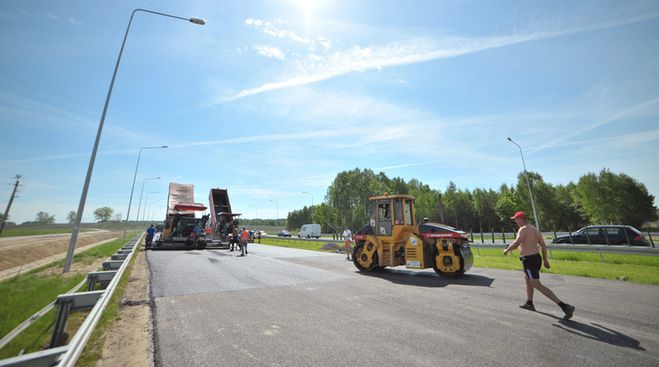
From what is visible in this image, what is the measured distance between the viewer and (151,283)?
802cm

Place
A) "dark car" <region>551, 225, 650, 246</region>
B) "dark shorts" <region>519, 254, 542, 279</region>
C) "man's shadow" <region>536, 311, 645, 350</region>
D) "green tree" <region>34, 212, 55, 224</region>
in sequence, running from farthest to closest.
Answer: "green tree" <region>34, 212, 55, 224</region>
"dark car" <region>551, 225, 650, 246</region>
"dark shorts" <region>519, 254, 542, 279</region>
"man's shadow" <region>536, 311, 645, 350</region>

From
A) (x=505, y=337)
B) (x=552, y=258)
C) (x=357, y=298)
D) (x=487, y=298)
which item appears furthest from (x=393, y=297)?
(x=552, y=258)

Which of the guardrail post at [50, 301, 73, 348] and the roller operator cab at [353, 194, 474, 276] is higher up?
the roller operator cab at [353, 194, 474, 276]

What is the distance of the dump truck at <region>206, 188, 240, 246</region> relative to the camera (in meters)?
22.1

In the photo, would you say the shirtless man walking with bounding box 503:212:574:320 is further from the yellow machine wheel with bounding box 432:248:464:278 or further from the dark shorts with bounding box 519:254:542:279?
the yellow machine wheel with bounding box 432:248:464:278

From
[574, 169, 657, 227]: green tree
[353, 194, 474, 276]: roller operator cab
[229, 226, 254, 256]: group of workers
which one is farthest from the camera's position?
[574, 169, 657, 227]: green tree

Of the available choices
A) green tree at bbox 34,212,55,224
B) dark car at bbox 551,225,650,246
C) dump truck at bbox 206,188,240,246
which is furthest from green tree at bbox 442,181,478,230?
green tree at bbox 34,212,55,224

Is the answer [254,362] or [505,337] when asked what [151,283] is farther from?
[505,337]

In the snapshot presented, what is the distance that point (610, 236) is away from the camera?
609 inches

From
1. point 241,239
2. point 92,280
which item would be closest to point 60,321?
point 92,280

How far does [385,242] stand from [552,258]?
1069 centimetres

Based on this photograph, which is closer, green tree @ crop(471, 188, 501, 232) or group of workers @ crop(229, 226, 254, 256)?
group of workers @ crop(229, 226, 254, 256)

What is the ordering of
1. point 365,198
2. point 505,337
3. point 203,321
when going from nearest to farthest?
point 505,337, point 203,321, point 365,198

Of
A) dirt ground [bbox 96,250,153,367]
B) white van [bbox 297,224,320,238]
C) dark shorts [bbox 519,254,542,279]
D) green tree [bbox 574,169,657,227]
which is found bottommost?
dirt ground [bbox 96,250,153,367]
